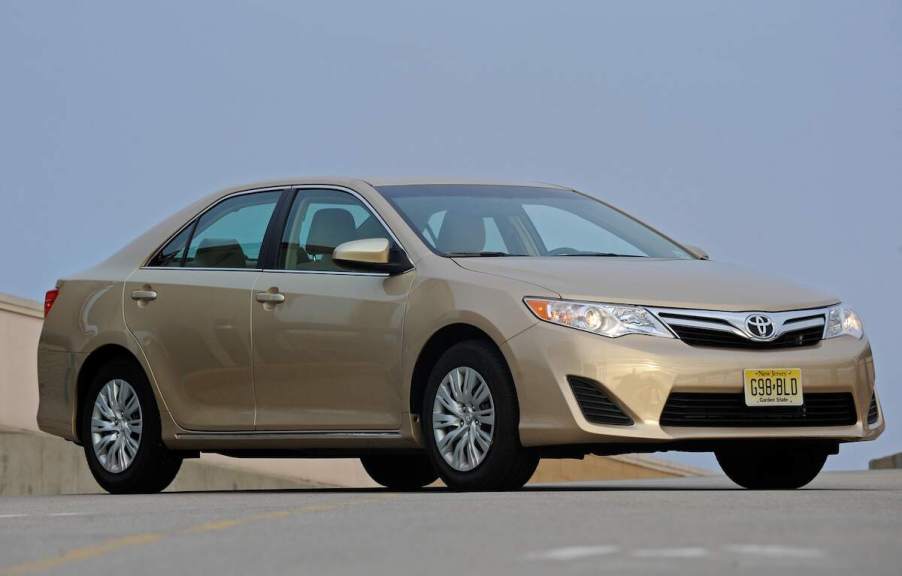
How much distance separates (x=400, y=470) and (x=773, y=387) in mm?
3876

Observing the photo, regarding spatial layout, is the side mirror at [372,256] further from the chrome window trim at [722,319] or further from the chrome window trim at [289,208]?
the chrome window trim at [722,319]

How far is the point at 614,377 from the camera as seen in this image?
9.58m

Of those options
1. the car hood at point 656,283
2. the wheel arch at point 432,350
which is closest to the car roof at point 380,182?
the car hood at point 656,283

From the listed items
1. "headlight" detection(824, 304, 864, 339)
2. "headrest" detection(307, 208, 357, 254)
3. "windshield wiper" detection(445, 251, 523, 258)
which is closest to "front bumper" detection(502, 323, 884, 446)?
"headlight" detection(824, 304, 864, 339)

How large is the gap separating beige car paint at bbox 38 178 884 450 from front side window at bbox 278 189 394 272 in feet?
0.26

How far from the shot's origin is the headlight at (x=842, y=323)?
1024cm

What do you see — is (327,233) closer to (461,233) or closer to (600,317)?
(461,233)

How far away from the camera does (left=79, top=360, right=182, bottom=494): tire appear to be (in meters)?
11.6

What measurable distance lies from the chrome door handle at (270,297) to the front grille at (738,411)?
244cm

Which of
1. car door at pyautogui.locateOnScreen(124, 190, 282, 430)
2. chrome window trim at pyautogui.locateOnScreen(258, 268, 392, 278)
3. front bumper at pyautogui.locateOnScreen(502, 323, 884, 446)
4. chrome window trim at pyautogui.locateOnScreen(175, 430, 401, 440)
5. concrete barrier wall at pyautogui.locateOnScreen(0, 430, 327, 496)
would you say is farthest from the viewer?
concrete barrier wall at pyautogui.locateOnScreen(0, 430, 327, 496)

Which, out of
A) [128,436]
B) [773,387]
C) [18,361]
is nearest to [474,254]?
[773,387]

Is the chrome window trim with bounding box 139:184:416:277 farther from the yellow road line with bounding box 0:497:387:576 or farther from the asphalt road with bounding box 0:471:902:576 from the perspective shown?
the yellow road line with bounding box 0:497:387:576

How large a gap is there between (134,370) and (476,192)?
2.31 metres

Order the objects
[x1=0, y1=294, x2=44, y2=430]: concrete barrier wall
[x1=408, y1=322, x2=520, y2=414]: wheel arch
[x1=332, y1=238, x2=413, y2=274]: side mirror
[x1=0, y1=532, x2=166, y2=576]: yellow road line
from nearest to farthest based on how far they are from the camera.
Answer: [x1=0, y1=532, x2=166, y2=576]: yellow road line → [x1=408, y1=322, x2=520, y2=414]: wheel arch → [x1=332, y1=238, x2=413, y2=274]: side mirror → [x1=0, y1=294, x2=44, y2=430]: concrete barrier wall
